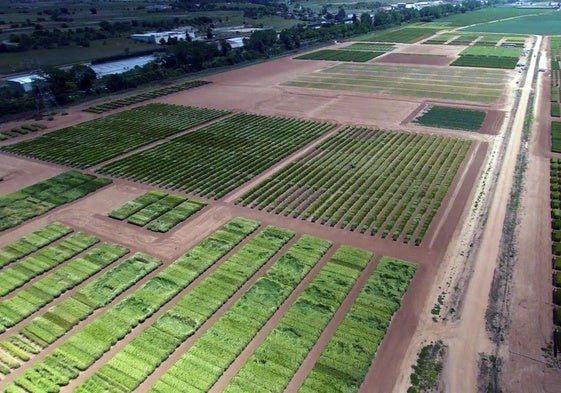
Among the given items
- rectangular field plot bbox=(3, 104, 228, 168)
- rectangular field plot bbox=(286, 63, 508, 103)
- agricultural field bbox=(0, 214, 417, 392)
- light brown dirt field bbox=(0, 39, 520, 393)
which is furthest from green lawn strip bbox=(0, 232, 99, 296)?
rectangular field plot bbox=(286, 63, 508, 103)

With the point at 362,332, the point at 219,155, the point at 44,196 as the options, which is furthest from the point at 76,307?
the point at 219,155

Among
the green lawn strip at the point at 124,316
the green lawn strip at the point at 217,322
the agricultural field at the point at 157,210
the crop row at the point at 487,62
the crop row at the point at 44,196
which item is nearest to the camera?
the green lawn strip at the point at 124,316

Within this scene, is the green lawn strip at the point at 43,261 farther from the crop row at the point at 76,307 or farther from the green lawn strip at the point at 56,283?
the crop row at the point at 76,307

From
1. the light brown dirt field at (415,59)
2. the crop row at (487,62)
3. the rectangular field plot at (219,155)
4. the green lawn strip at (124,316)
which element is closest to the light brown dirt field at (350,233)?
the green lawn strip at (124,316)

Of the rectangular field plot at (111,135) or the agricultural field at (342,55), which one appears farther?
the agricultural field at (342,55)

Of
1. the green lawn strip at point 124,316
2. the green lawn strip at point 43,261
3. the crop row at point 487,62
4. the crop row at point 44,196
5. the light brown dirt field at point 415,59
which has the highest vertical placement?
the light brown dirt field at point 415,59

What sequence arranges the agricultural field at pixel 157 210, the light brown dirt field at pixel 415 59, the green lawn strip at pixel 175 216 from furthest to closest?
the light brown dirt field at pixel 415 59 < the agricultural field at pixel 157 210 < the green lawn strip at pixel 175 216

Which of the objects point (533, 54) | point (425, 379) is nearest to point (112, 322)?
point (425, 379)
